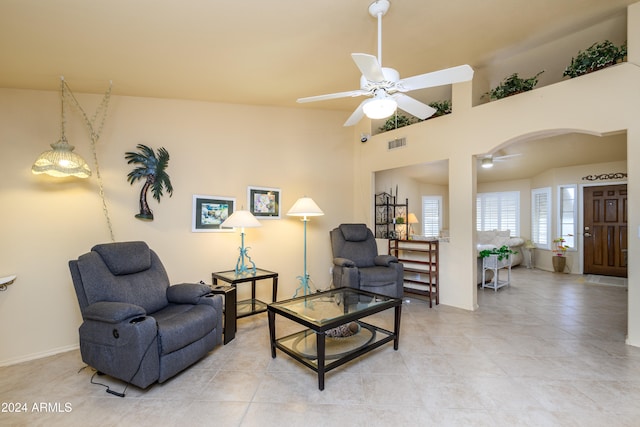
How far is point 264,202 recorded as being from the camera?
4.00 metres

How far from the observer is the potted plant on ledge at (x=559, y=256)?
610 cm

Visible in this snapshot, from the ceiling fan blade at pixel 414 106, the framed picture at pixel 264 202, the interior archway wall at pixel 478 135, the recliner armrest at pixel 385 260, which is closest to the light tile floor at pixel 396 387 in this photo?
the interior archway wall at pixel 478 135

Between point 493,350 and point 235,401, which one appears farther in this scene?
point 493,350

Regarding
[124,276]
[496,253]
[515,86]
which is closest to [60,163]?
[124,276]

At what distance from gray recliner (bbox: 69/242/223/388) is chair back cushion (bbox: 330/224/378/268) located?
2.02 metres

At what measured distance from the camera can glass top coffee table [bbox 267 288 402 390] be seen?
2.06m

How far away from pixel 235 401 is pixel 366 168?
3.84 m

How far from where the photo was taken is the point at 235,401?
1.92 m

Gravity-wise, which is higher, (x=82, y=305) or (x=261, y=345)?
(x=82, y=305)

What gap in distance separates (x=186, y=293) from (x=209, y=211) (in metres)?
1.28

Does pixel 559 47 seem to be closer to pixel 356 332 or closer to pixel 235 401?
pixel 356 332

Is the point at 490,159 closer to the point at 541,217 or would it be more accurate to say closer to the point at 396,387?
the point at 541,217

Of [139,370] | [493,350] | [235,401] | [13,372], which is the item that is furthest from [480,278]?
[13,372]

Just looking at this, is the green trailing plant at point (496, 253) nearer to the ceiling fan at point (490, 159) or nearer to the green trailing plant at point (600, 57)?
the ceiling fan at point (490, 159)
